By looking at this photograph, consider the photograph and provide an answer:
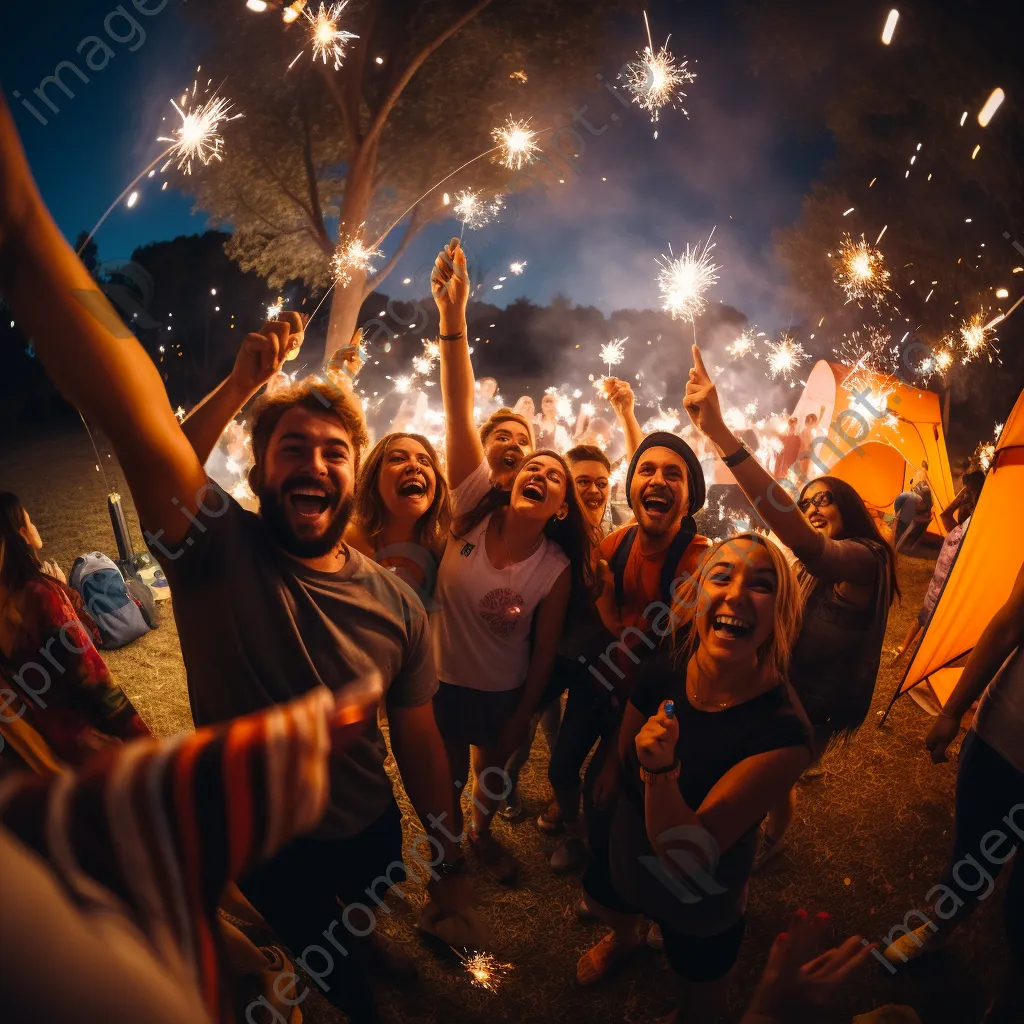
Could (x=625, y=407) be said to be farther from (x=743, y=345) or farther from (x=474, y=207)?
(x=743, y=345)

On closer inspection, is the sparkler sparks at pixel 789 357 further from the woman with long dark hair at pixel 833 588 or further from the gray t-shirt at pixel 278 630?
the gray t-shirt at pixel 278 630

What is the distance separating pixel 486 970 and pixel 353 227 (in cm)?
1174

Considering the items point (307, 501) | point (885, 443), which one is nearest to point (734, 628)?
point (307, 501)

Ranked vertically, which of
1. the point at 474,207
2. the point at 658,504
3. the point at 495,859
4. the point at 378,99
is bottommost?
the point at 495,859

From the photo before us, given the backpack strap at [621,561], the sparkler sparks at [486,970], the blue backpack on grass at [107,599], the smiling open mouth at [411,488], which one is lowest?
the sparkler sparks at [486,970]

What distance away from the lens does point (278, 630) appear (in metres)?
1.75

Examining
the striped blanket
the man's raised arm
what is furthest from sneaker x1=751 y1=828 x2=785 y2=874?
the man's raised arm

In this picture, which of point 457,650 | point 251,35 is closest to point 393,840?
point 457,650

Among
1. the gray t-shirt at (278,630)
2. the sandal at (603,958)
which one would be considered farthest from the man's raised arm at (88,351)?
the sandal at (603,958)

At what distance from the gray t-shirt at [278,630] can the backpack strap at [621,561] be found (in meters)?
1.65

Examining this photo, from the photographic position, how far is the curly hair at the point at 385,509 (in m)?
3.43

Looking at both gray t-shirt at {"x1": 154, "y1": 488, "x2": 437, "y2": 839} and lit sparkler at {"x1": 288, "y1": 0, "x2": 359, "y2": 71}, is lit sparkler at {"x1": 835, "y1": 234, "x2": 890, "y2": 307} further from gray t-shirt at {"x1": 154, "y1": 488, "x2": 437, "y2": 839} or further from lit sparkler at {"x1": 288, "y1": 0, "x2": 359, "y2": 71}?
gray t-shirt at {"x1": 154, "y1": 488, "x2": 437, "y2": 839}

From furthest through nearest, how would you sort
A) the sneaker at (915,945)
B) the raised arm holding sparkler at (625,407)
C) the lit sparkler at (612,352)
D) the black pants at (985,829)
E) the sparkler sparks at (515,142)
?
the lit sparkler at (612,352) → the sparkler sparks at (515,142) → the raised arm holding sparkler at (625,407) → the sneaker at (915,945) → the black pants at (985,829)

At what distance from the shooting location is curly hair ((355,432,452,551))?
343 cm
